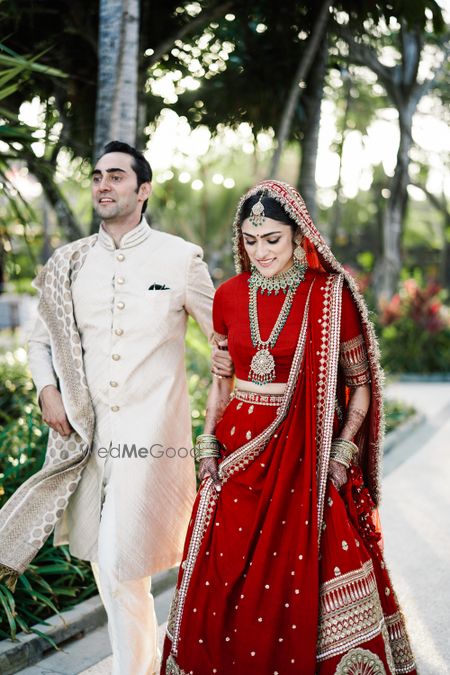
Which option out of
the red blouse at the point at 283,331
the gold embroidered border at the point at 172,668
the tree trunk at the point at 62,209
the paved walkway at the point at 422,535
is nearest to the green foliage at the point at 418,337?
the paved walkway at the point at 422,535

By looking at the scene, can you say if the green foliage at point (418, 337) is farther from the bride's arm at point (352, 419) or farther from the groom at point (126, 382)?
the bride's arm at point (352, 419)

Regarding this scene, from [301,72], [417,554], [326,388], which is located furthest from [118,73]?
[417,554]

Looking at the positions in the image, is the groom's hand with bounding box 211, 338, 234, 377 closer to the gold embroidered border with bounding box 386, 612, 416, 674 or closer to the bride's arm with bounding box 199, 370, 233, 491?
the bride's arm with bounding box 199, 370, 233, 491

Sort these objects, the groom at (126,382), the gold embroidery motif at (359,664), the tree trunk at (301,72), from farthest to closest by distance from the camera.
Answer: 1. the tree trunk at (301,72)
2. the groom at (126,382)
3. the gold embroidery motif at (359,664)

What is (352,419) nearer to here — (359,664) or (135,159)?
(359,664)

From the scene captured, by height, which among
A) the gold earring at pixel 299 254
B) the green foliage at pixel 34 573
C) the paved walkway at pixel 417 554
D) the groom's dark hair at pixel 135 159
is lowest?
the paved walkway at pixel 417 554

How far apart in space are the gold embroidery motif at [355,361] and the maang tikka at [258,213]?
1.87 ft

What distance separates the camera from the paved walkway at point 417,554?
403 centimetres

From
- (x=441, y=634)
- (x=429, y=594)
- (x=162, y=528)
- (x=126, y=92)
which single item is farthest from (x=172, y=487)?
(x=126, y=92)

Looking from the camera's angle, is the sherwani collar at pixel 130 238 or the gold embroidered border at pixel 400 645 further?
the sherwani collar at pixel 130 238

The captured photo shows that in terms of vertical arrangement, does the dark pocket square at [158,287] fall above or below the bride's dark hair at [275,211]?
below

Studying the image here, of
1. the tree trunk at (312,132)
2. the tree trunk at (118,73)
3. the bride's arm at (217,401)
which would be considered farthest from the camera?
the tree trunk at (312,132)

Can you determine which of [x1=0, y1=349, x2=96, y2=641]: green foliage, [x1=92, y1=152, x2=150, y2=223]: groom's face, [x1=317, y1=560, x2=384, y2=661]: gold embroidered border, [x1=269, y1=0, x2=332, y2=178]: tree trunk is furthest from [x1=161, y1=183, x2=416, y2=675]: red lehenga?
[x1=269, y1=0, x2=332, y2=178]: tree trunk

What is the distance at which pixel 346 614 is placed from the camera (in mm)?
3129
